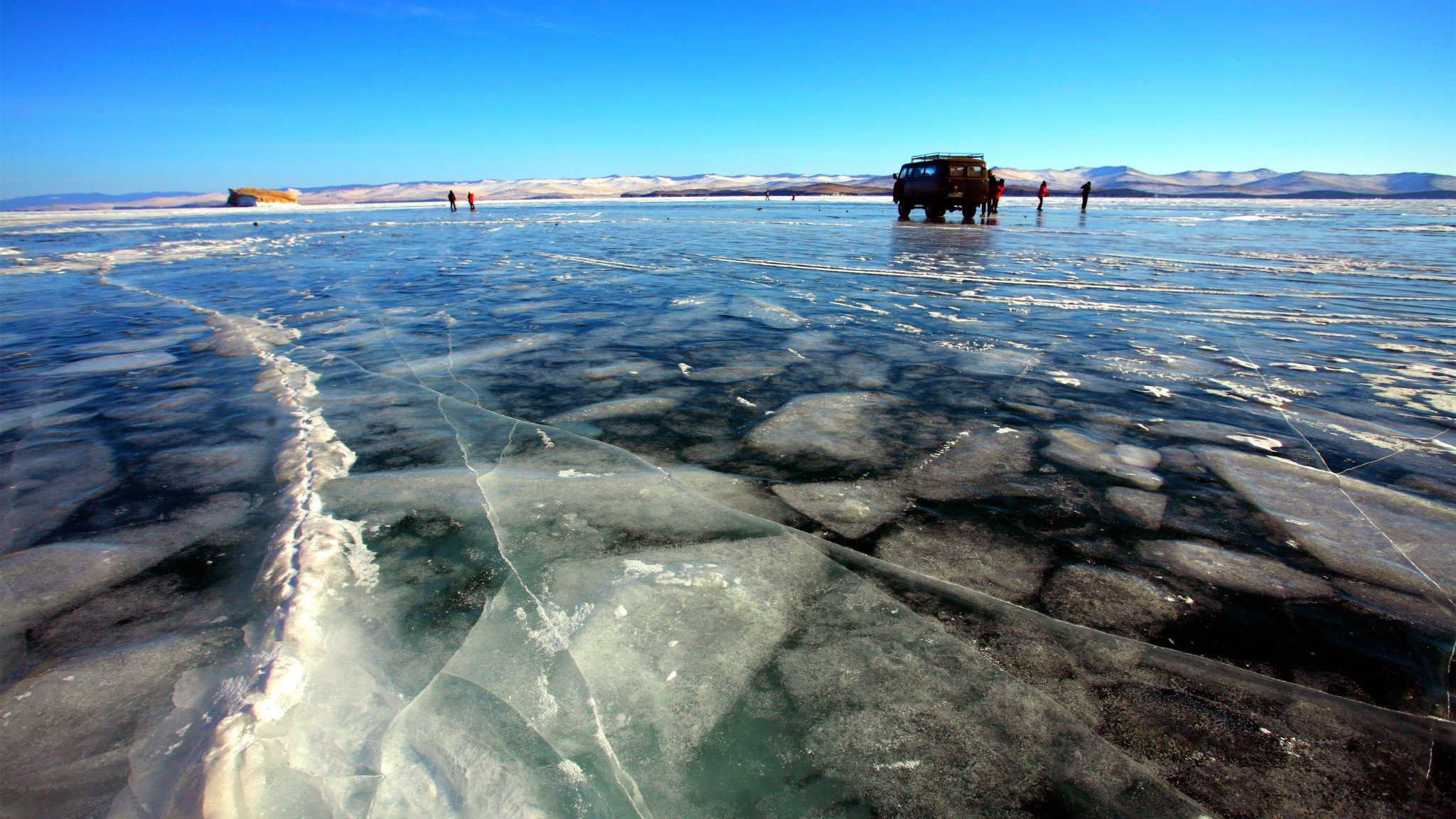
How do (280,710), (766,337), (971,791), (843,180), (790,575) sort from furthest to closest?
(843,180), (766,337), (790,575), (280,710), (971,791)

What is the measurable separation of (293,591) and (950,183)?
21.3 m

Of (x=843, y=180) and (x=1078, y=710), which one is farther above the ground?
(x=843, y=180)

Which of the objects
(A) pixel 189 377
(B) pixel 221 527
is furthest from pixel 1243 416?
(A) pixel 189 377

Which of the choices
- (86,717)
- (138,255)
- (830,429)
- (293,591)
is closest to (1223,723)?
(830,429)

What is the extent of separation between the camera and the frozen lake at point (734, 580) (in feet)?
3.98

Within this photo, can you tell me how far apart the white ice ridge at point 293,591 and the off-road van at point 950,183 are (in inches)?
794

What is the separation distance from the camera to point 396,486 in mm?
2410

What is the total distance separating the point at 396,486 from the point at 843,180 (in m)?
181

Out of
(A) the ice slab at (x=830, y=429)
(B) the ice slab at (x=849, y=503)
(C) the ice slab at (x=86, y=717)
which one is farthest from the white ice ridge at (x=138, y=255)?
(B) the ice slab at (x=849, y=503)

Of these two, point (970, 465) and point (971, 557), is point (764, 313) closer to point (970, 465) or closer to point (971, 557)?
point (970, 465)

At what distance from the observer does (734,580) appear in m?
1.83

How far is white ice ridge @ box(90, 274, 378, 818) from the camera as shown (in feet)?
3.85

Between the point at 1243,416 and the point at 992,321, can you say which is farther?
the point at 992,321

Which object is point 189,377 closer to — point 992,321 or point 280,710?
point 280,710
